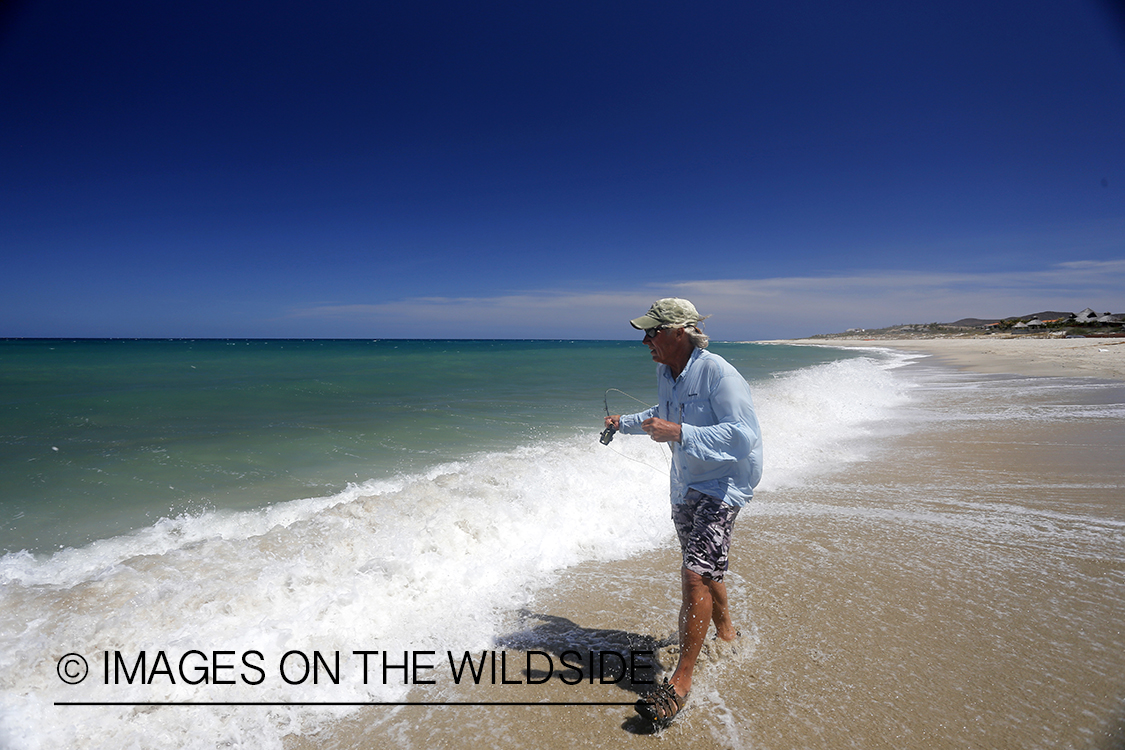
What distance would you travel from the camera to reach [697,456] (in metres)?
2.38

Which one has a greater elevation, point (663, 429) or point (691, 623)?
point (663, 429)

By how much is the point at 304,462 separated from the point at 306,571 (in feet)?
16.9

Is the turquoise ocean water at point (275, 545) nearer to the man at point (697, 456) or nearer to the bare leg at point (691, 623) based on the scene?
the bare leg at point (691, 623)

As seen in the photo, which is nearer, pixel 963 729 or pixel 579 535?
pixel 963 729

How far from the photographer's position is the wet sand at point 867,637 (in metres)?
2.57

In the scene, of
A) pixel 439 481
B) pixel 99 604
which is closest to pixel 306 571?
pixel 99 604

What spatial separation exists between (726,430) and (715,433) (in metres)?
0.05

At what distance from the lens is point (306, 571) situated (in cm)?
393

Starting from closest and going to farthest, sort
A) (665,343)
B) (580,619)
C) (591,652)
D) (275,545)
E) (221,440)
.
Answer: (665,343) → (591,652) → (580,619) → (275,545) → (221,440)

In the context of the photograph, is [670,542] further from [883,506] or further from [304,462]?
[304,462]

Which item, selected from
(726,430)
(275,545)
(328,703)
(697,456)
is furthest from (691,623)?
(275,545)

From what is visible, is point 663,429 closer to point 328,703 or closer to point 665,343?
point 665,343

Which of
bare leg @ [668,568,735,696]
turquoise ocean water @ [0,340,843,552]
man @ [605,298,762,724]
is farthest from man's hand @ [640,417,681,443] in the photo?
turquoise ocean water @ [0,340,843,552]

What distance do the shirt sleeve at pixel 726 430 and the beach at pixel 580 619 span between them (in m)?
1.38
